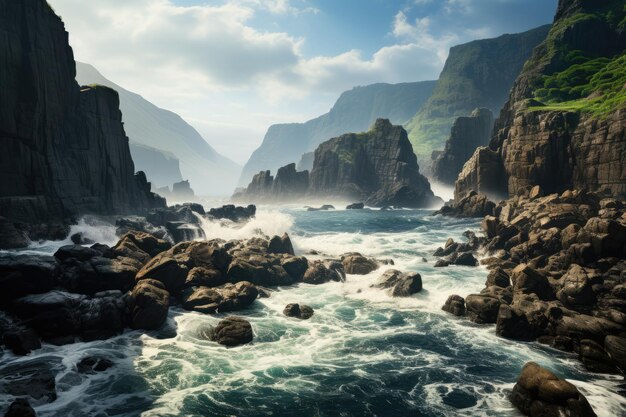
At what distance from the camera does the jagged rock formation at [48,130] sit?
60219mm

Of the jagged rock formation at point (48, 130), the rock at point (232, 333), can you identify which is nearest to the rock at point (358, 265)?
the rock at point (232, 333)

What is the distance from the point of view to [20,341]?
24062mm

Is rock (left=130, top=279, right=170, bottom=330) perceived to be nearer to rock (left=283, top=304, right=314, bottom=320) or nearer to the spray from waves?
rock (left=283, top=304, right=314, bottom=320)

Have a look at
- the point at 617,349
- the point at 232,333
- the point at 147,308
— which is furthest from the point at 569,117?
the point at 147,308

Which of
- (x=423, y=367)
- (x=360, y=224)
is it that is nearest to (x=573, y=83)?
(x=360, y=224)

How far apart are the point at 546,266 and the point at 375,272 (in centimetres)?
1932

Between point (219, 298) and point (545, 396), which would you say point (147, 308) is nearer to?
point (219, 298)

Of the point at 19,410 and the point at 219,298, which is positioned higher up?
the point at 19,410

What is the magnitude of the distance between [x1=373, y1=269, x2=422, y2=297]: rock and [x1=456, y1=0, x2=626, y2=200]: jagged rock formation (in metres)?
56.6

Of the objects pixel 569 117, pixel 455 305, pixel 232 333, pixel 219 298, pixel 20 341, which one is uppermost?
pixel 569 117

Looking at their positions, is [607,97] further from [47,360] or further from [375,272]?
[47,360]

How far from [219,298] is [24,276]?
15022 mm

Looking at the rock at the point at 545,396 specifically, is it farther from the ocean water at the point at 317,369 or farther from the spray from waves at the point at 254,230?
the spray from waves at the point at 254,230

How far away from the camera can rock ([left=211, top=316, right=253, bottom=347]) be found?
28531mm
